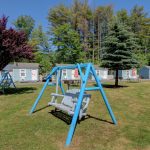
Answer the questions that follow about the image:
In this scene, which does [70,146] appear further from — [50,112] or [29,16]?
[29,16]

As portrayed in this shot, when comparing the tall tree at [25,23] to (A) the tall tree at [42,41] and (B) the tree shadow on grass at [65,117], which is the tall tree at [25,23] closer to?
(A) the tall tree at [42,41]

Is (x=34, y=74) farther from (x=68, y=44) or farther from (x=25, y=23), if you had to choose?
(x=25, y=23)

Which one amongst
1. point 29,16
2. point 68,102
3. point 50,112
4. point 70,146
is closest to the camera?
point 70,146

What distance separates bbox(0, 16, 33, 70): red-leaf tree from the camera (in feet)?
40.3

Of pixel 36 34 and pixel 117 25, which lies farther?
pixel 36 34

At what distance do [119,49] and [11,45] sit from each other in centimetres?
944

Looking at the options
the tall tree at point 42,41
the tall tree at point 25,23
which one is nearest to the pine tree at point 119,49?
the tall tree at point 42,41

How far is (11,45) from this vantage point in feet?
40.3

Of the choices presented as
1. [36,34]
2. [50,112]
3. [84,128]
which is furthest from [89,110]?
[36,34]

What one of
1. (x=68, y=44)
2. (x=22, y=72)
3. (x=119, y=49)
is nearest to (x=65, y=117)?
(x=119, y=49)

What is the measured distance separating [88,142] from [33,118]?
2588 millimetres

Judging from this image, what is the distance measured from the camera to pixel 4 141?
4734mm

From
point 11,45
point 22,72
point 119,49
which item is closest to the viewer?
point 11,45

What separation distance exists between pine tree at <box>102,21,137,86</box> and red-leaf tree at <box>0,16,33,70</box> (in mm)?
7523
